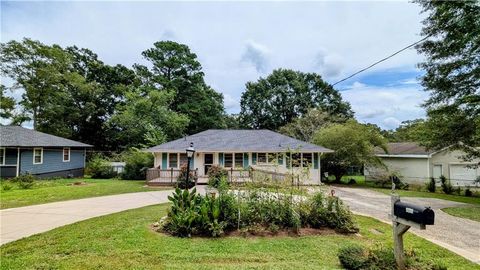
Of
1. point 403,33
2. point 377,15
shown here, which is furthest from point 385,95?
point 377,15

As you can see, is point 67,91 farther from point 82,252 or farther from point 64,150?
point 82,252

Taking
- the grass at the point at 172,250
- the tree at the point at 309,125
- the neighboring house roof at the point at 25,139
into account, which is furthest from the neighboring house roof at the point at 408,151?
the neighboring house roof at the point at 25,139

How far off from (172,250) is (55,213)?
18.0 ft

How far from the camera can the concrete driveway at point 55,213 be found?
653 centimetres

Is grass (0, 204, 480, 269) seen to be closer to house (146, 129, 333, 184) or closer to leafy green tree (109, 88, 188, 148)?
house (146, 129, 333, 184)

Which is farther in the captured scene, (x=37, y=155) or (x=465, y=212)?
(x=37, y=155)

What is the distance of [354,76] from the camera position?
10.8m

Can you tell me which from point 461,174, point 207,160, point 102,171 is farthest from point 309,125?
point 102,171

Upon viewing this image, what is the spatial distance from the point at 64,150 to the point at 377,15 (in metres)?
24.5

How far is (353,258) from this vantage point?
4.39 metres

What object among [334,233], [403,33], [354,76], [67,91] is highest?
[67,91]

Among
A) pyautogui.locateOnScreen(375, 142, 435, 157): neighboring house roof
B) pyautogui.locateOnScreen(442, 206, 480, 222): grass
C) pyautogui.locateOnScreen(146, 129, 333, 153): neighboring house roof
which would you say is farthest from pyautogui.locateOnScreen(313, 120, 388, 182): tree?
pyautogui.locateOnScreen(442, 206, 480, 222): grass

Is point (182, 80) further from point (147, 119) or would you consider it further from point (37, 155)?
point (37, 155)

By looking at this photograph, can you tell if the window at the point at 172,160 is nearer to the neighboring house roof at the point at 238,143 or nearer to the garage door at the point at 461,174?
the neighboring house roof at the point at 238,143
